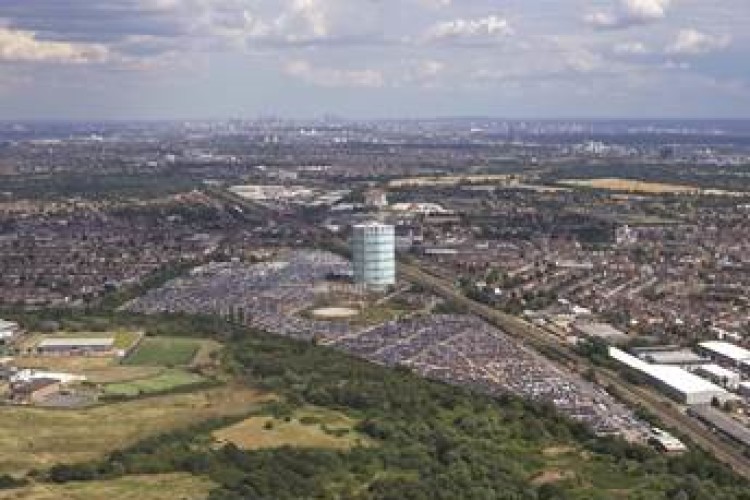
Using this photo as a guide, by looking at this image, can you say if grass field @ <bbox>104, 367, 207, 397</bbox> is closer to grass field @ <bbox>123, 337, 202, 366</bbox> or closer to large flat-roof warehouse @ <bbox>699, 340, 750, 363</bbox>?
grass field @ <bbox>123, 337, 202, 366</bbox>

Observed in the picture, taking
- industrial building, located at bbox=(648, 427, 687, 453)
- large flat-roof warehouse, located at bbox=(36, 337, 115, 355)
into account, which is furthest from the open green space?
large flat-roof warehouse, located at bbox=(36, 337, 115, 355)

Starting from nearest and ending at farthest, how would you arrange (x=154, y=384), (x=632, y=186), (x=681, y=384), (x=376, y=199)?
(x=154, y=384), (x=681, y=384), (x=376, y=199), (x=632, y=186)

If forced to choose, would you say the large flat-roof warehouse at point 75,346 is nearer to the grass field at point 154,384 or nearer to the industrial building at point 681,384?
the grass field at point 154,384

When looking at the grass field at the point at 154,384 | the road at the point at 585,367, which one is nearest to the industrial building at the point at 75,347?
the grass field at the point at 154,384

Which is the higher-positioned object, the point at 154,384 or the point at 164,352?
the point at 154,384

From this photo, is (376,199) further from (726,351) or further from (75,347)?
(75,347)

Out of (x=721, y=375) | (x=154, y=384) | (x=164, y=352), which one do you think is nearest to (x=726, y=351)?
(x=721, y=375)
